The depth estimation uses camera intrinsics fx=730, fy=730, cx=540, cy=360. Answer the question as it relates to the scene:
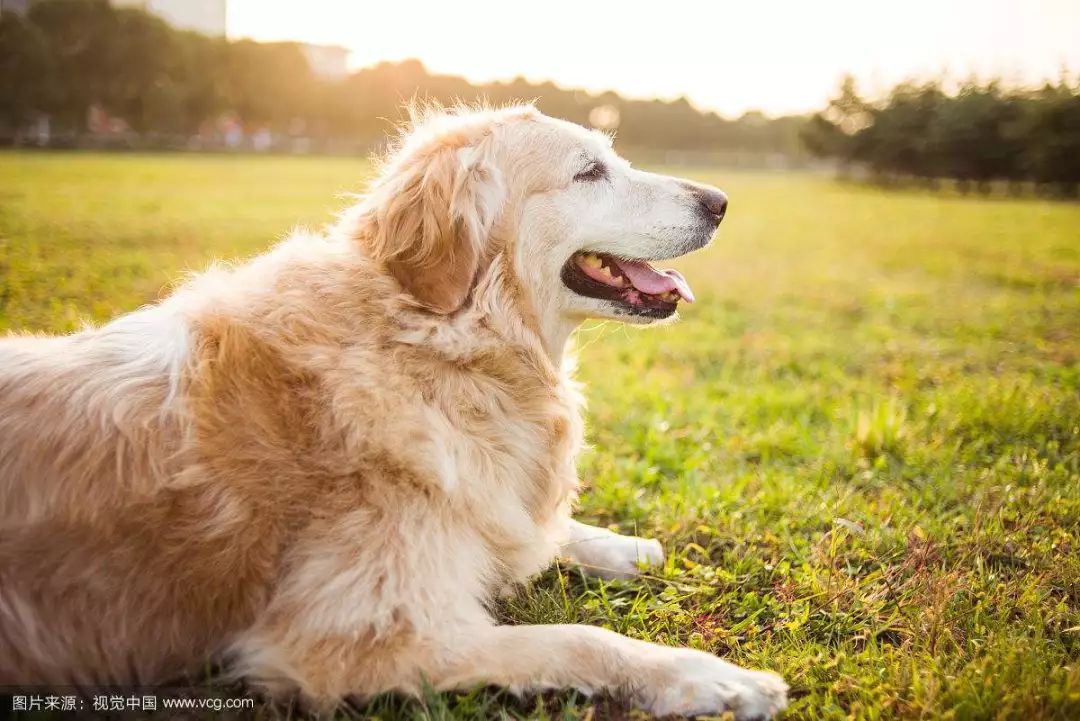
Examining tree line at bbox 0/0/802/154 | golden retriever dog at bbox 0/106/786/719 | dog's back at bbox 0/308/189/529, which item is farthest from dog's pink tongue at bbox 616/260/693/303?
dog's back at bbox 0/308/189/529

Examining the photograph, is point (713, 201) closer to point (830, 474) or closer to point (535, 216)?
point (535, 216)

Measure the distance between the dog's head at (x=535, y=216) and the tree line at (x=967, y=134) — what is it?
954 cm

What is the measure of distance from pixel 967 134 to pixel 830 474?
20.5m

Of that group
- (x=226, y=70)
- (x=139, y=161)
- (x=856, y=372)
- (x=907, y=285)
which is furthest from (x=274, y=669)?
(x=226, y=70)

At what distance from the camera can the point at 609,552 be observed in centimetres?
309

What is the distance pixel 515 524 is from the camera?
2621mm

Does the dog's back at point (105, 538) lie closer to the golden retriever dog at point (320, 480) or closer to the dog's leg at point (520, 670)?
the golden retriever dog at point (320, 480)

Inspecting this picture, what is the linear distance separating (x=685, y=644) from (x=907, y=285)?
8.97m

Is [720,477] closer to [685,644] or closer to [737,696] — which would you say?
[685,644]

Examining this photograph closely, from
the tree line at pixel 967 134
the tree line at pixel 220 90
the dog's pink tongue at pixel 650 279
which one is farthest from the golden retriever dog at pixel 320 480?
the tree line at pixel 967 134

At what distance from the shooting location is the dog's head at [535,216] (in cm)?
274

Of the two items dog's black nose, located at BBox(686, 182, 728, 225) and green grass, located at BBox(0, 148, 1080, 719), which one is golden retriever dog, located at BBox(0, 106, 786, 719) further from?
dog's black nose, located at BBox(686, 182, 728, 225)

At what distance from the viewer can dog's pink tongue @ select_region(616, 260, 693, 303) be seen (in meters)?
3.25

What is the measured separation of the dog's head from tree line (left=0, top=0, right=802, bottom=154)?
49 cm
